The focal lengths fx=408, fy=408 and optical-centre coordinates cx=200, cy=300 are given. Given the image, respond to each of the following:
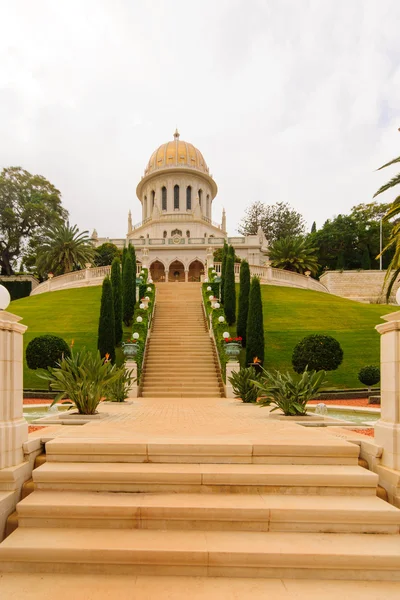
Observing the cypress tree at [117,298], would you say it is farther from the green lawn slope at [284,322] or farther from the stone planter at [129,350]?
the stone planter at [129,350]

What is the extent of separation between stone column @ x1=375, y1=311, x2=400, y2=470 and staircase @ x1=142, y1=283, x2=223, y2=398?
10331mm

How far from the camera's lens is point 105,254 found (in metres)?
46.2

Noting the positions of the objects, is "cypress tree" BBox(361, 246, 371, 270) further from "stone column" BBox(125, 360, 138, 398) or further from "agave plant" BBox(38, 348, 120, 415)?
"agave plant" BBox(38, 348, 120, 415)

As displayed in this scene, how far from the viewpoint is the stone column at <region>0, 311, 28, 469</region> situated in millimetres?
4598

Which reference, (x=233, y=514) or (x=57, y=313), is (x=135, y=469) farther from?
(x=57, y=313)

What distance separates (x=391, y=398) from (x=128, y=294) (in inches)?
852

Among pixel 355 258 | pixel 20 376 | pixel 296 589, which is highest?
pixel 355 258

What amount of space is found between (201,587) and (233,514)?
2.55 feet

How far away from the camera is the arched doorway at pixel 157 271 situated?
153ft

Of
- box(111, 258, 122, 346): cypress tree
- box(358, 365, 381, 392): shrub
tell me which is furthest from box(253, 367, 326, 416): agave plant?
box(111, 258, 122, 346): cypress tree

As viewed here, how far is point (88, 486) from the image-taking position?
179 inches

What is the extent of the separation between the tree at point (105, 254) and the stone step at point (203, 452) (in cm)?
4135

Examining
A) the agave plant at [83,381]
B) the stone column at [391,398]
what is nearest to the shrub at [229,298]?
the agave plant at [83,381]

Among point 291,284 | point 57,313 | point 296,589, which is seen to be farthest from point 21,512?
point 291,284
